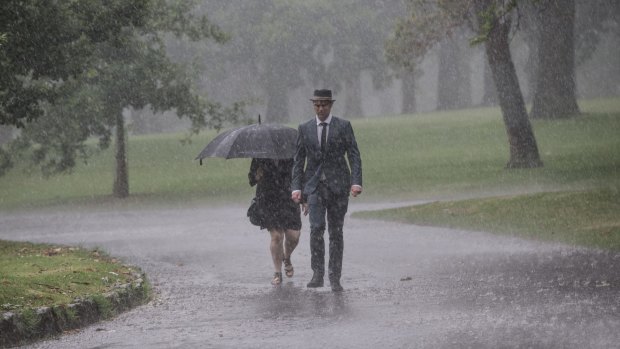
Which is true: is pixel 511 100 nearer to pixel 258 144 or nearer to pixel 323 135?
pixel 258 144

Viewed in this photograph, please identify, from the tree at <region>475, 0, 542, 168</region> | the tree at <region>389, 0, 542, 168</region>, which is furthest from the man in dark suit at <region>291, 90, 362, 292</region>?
the tree at <region>475, 0, 542, 168</region>

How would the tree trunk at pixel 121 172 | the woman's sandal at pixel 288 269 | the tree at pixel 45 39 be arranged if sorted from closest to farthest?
the woman's sandal at pixel 288 269 → the tree at pixel 45 39 → the tree trunk at pixel 121 172

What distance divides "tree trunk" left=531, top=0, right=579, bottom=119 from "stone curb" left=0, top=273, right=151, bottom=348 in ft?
101

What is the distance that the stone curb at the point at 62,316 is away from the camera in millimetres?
9469

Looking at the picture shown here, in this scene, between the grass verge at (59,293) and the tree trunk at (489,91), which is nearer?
the grass verge at (59,293)

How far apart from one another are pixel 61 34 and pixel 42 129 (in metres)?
14.5

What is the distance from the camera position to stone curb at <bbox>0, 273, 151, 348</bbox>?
31.1 feet

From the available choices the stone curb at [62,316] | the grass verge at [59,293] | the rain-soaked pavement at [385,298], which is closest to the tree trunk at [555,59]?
the rain-soaked pavement at [385,298]

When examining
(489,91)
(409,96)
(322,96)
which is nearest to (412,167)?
(322,96)

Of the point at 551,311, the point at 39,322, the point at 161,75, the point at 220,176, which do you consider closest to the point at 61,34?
the point at 39,322

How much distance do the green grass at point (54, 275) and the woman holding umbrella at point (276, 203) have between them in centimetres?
156

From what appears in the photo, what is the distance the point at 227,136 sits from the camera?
13227 millimetres

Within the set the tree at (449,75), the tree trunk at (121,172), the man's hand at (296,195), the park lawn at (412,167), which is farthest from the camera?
the tree at (449,75)

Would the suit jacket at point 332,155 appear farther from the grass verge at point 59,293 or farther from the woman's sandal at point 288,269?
the grass verge at point 59,293
